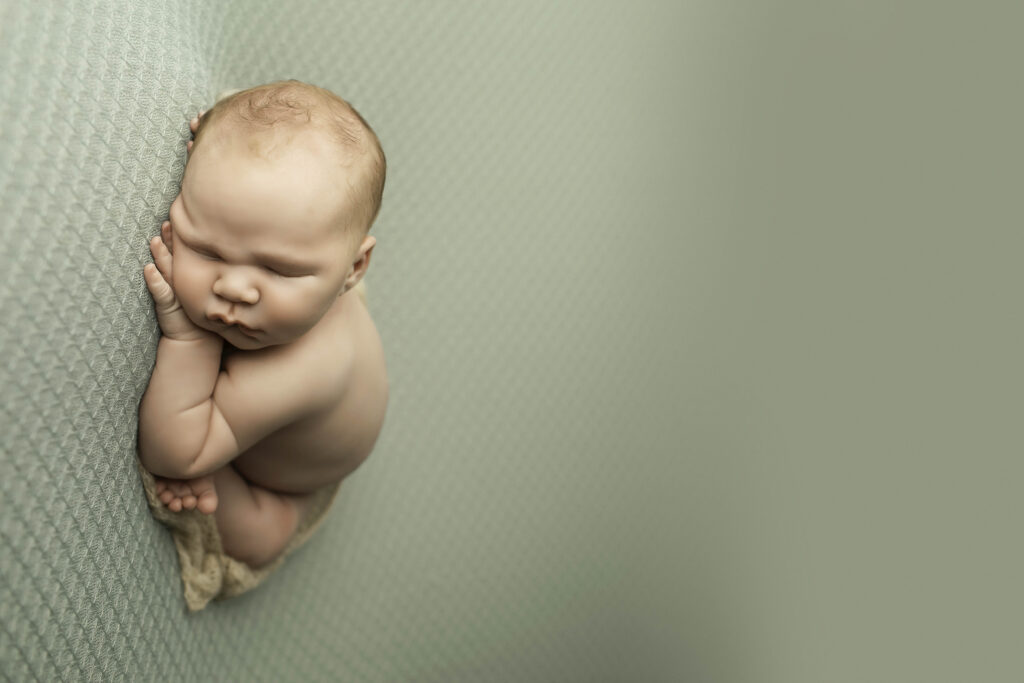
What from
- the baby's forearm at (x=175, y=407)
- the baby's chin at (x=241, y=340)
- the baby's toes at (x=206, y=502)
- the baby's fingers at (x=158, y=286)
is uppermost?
the baby's fingers at (x=158, y=286)

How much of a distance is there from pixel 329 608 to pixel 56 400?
482 mm

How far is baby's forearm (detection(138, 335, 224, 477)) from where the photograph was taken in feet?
2.03

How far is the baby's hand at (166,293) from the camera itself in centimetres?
61

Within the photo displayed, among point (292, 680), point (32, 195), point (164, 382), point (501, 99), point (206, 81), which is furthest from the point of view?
point (501, 99)

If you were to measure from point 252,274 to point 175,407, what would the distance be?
11 centimetres

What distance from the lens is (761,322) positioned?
1.11 meters

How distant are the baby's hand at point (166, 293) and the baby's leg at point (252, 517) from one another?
0.16 meters

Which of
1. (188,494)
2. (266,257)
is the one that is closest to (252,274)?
(266,257)

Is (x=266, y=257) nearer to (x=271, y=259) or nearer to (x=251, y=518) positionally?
(x=271, y=259)

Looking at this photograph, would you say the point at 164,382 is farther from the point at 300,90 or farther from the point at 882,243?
the point at 882,243

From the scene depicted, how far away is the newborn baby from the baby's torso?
0.09ft

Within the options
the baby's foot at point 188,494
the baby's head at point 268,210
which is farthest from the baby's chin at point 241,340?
the baby's foot at point 188,494

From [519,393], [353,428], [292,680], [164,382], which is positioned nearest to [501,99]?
[519,393]

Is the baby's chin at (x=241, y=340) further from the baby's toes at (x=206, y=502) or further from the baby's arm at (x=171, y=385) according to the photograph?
the baby's toes at (x=206, y=502)
